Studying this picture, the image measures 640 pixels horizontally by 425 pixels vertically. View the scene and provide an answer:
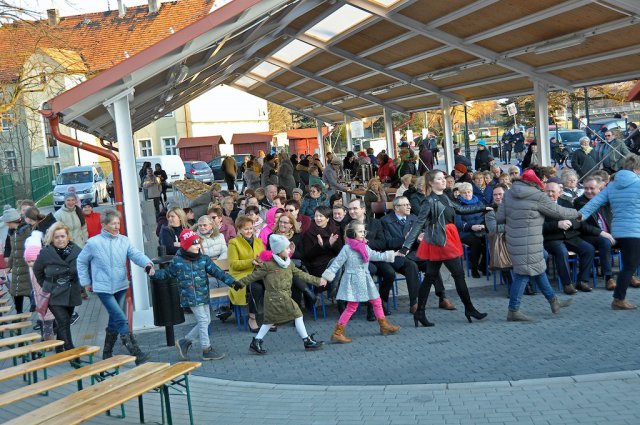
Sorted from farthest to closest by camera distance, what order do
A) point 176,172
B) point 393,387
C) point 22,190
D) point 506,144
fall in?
point 176,172 < point 506,144 < point 22,190 < point 393,387

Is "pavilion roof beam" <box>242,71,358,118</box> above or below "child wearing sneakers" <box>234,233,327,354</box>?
above

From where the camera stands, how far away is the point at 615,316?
8.97 meters

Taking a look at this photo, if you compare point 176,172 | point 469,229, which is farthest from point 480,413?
point 176,172

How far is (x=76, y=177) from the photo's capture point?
36500 mm

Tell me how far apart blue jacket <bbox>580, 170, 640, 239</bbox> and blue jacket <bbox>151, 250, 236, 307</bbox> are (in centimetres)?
429

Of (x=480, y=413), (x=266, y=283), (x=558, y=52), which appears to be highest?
(x=558, y=52)

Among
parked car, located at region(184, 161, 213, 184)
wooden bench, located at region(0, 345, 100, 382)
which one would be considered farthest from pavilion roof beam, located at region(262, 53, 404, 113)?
parked car, located at region(184, 161, 213, 184)

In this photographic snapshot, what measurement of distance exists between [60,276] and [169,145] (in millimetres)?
52004

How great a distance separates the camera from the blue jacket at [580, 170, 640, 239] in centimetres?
894

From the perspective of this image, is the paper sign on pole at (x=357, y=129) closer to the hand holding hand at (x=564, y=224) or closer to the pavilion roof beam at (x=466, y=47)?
the pavilion roof beam at (x=466, y=47)

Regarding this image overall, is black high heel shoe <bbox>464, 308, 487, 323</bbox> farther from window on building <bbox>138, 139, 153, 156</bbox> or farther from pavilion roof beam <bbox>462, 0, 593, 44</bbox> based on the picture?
window on building <bbox>138, 139, 153, 156</bbox>

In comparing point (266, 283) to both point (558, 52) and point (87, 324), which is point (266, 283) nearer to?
point (87, 324)

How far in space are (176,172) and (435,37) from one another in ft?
83.2

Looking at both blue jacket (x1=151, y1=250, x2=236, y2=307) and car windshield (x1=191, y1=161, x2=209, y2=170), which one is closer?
blue jacket (x1=151, y1=250, x2=236, y2=307)
